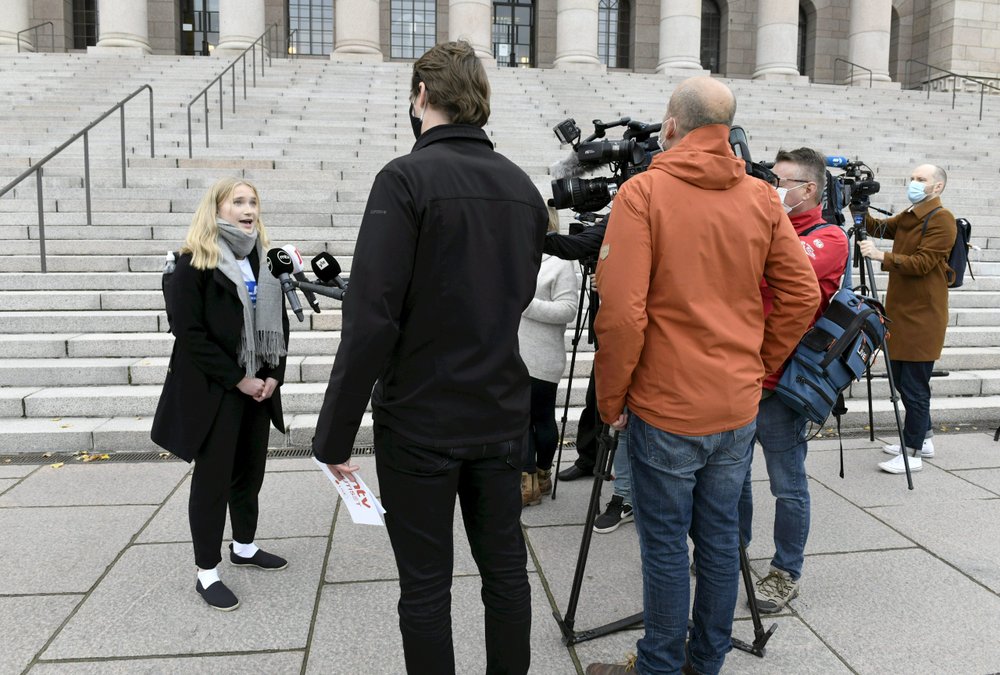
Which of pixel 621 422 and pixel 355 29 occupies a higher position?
pixel 355 29

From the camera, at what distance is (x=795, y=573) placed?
10.9 feet

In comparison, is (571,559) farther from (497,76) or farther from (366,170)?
(497,76)

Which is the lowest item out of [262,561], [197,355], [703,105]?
[262,561]

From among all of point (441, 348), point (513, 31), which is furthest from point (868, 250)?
point (513, 31)

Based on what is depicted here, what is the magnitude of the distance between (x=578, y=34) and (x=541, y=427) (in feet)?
66.0

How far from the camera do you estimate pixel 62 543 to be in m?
3.88

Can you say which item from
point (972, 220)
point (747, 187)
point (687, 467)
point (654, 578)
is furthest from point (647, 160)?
point (972, 220)

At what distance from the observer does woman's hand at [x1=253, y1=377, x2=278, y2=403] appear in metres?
3.36

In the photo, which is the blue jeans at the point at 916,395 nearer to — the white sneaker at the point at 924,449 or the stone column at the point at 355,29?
the white sneaker at the point at 924,449

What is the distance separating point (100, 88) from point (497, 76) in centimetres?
881

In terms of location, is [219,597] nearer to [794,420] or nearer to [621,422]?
[621,422]

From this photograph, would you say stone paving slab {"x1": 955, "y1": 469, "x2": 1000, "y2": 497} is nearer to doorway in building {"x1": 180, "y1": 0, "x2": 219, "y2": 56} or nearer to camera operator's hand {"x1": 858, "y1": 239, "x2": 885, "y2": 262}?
camera operator's hand {"x1": 858, "y1": 239, "x2": 885, "y2": 262}

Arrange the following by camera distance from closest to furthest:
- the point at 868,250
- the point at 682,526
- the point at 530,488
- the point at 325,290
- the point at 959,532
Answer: the point at 682,526, the point at 325,290, the point at 959,532, the point at 530,488, the point at 868,250

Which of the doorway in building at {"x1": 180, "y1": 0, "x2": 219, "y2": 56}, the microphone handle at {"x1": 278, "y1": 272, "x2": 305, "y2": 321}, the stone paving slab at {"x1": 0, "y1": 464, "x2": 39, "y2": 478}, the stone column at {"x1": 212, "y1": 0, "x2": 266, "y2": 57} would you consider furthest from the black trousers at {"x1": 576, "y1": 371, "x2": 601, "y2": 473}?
the doorway in building at {"x1": 180, "y1": 0, "x2": 219, "y2": 56}
